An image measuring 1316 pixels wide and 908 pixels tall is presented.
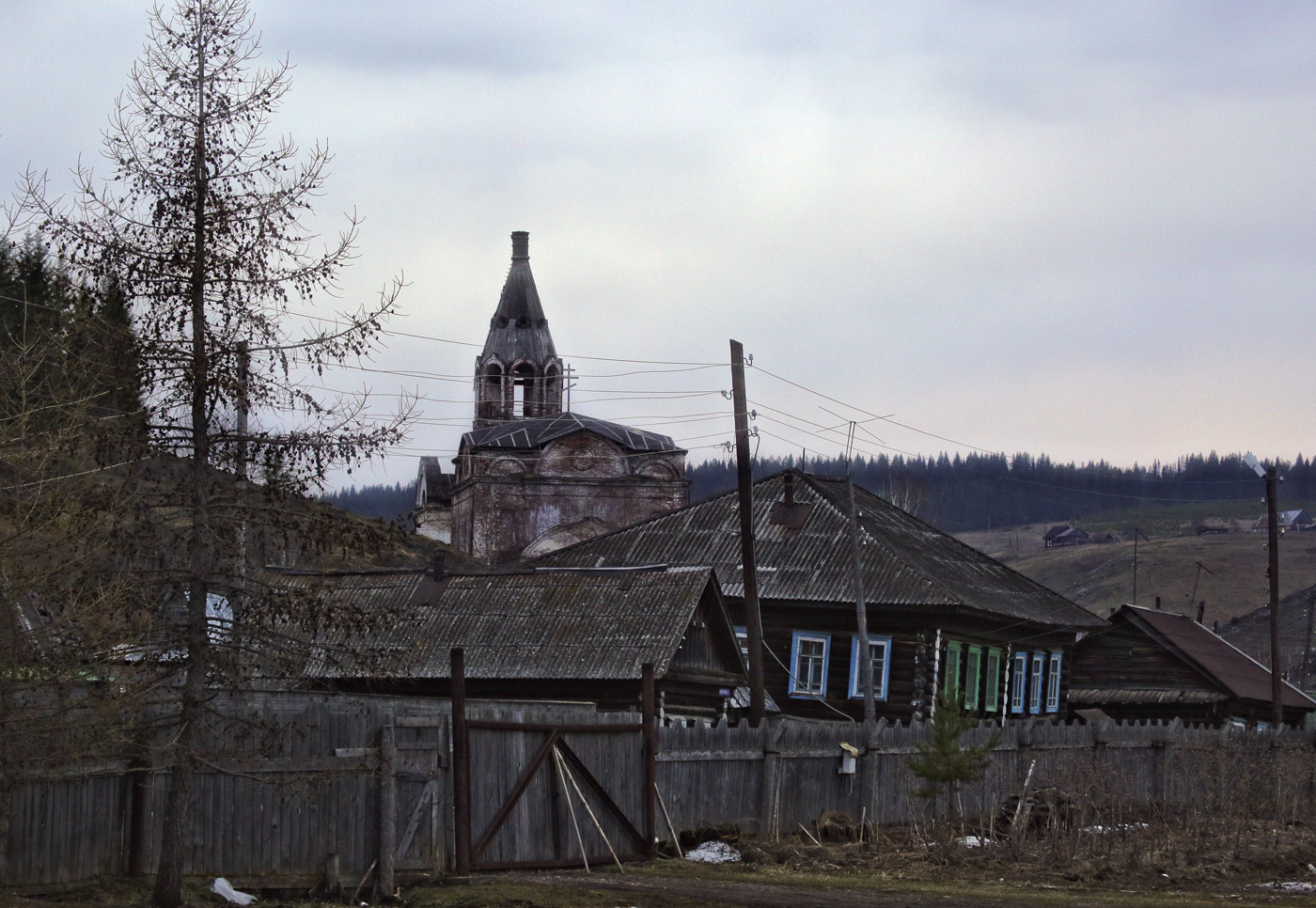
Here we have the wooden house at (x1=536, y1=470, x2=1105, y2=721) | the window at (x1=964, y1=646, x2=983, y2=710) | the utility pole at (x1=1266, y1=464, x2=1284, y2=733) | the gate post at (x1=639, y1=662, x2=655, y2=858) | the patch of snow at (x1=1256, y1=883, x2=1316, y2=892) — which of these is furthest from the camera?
the utility pole at (x1=1266, y1=464, x2=1284, y2=733)

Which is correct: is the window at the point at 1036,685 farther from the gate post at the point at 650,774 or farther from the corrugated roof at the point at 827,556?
the gate post at the point at 650,774

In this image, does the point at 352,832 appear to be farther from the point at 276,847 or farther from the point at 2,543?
the point at 2,543

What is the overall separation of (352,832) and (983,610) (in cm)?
2249

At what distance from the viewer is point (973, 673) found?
35250mm

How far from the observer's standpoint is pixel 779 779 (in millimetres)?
18453

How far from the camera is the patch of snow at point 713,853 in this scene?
16.5 metres

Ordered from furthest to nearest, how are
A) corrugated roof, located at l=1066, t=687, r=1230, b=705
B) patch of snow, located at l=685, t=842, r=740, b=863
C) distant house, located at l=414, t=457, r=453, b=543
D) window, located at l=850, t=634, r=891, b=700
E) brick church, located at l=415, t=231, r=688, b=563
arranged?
distant house, located at l=414, t=457, r=453, b=543, brick church, located at l=415, t=231, r=688, b=563, corrugated roof, located at l=1066, t=687, r=1230, b=705, window, located at l=850, t=634, r=891, b=700, patch of snow, located at l=685, t=842, r=740, b=863

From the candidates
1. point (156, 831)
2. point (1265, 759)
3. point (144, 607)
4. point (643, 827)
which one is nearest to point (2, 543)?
point (144, 607)

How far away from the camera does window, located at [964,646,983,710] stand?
34938 millimetres

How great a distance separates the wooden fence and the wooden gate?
2cm

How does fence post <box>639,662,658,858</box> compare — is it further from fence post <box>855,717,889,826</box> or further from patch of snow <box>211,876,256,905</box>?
patch of snow <box>211,876,256,905</box>

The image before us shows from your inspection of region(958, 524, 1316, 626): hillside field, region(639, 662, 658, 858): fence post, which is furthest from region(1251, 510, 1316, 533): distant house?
region(639, 662, 658, 858): fence post

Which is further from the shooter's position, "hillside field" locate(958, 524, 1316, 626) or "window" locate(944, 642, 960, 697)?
"hillside field" locate(958, 524, 1316, 626)

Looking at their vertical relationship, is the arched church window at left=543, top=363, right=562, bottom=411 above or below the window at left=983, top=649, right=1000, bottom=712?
above
